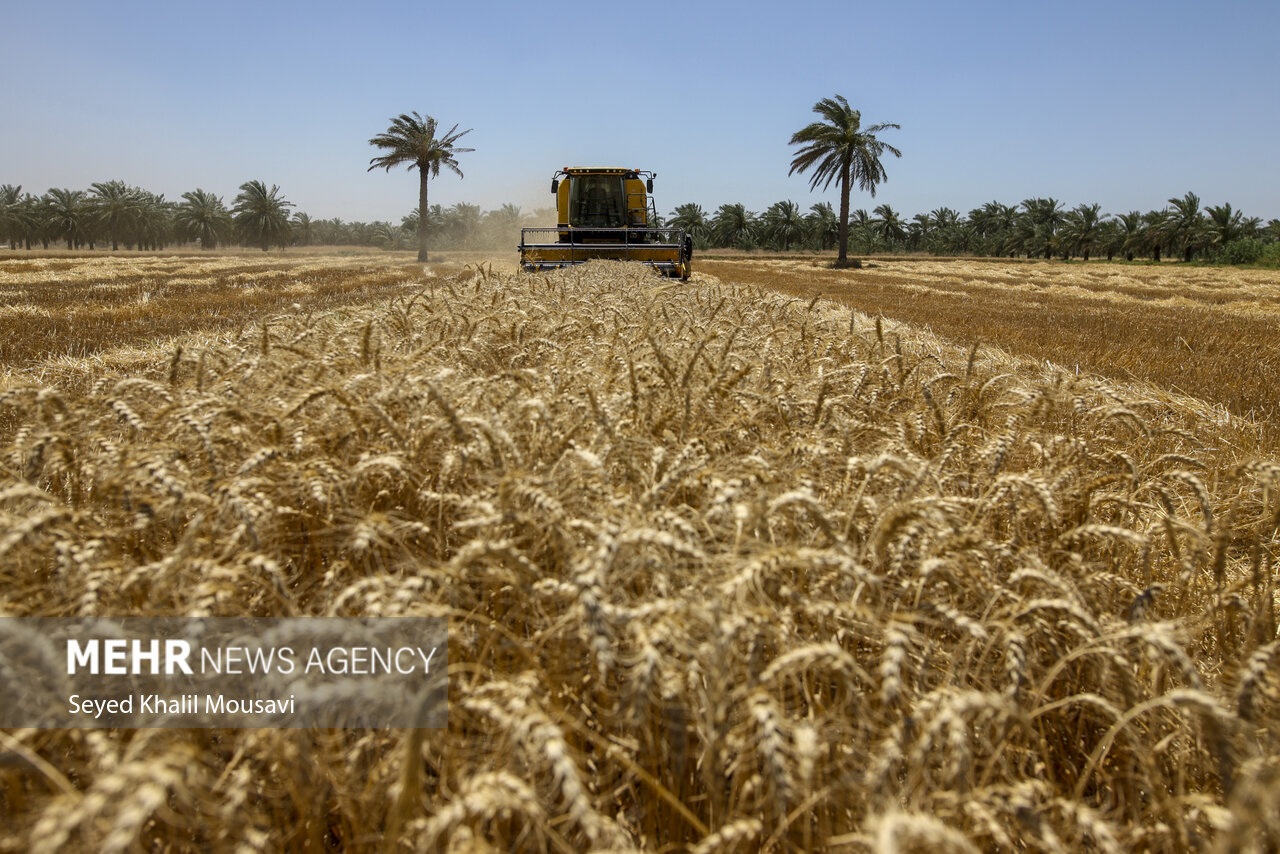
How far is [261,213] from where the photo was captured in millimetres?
65500

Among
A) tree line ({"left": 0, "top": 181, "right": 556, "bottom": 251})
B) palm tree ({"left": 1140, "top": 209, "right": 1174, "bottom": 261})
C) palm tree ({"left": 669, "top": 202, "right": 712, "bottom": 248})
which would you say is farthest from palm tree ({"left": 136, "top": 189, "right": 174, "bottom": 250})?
palm tree ({"left": 1140, "top": 209, "right": 1174, "bottom": 261})

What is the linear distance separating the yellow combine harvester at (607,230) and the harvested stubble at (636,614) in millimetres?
12387

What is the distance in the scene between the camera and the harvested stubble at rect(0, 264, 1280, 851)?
1057 millimetres

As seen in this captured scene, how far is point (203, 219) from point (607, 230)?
72.9 metres

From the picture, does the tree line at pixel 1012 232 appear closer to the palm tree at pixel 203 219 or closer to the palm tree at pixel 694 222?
the palm tree at pixel 694 222

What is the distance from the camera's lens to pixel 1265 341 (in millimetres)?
9094

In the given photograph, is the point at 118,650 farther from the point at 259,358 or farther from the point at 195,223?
the point at 195,223

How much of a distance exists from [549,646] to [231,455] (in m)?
1.10

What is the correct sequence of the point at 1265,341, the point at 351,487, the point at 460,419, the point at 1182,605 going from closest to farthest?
the point at 460,419 < the point at 351,487 < the point at 1182,605 < the point at 1265,341

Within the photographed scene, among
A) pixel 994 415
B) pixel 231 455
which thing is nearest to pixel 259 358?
pixel 231 455

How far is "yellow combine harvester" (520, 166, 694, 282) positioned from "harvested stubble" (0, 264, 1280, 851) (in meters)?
12.4

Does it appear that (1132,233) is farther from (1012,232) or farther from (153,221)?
(153,221)

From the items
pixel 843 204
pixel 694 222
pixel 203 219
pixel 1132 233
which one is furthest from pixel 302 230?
pixel 1132 233

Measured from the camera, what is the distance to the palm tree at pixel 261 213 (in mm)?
64750
